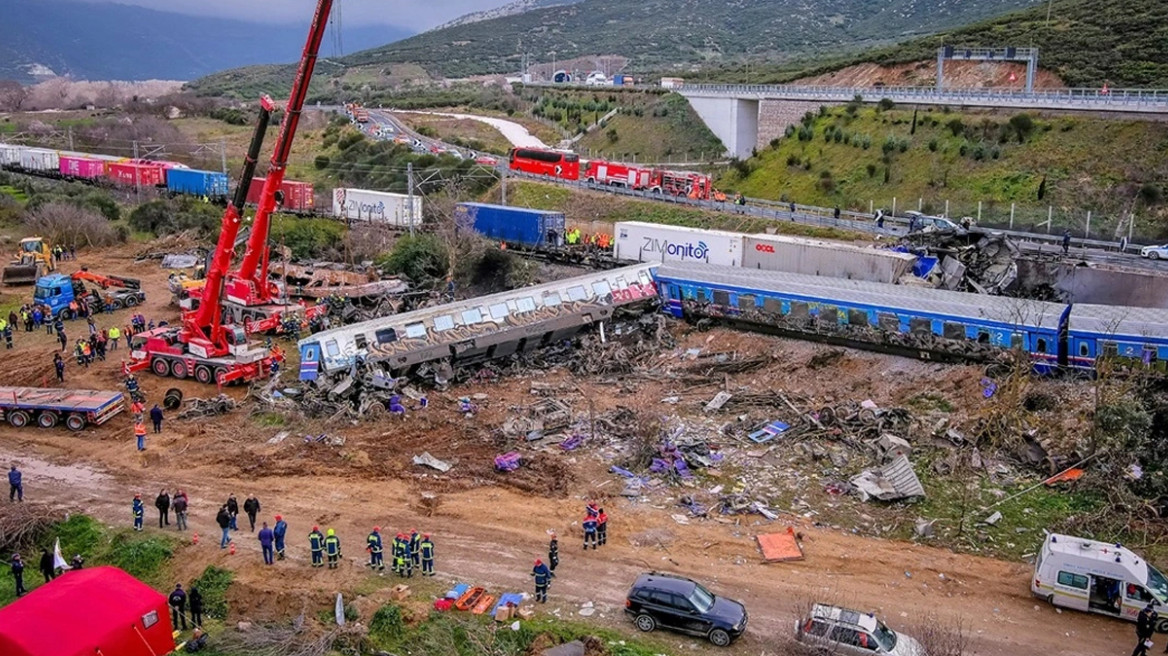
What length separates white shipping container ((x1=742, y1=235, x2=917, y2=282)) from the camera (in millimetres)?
36219

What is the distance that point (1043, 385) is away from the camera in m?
26.8

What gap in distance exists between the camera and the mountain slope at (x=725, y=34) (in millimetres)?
154250

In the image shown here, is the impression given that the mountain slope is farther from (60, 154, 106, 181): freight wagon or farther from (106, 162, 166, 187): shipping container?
(106, 162, 166, 187): shipping container

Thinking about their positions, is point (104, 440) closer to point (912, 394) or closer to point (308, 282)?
point (308, 282)

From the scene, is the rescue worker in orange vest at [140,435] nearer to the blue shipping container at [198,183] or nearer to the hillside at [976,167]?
the blue shipping container at [198,183]

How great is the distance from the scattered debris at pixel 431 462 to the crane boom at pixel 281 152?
12169mm

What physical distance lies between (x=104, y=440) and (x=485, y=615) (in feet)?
51.8

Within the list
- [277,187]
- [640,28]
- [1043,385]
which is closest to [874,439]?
[1043,385]

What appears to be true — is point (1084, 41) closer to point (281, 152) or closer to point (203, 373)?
point (281, 152)

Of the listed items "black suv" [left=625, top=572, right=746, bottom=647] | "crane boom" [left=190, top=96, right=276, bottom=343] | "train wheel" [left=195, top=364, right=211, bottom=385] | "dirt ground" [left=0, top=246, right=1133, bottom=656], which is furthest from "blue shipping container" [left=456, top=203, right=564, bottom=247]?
"black suv" [left=625, top=572, right=746, bottom=647]

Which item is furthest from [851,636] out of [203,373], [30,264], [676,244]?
[30,264]

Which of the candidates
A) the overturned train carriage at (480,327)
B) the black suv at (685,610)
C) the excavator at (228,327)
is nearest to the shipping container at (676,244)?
the overturned train carriage at (480,327)

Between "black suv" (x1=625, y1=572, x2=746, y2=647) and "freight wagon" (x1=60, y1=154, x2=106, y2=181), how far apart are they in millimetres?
68856

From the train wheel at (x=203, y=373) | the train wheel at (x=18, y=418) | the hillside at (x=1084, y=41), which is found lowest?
the train wheel at (x=18, y=418)
